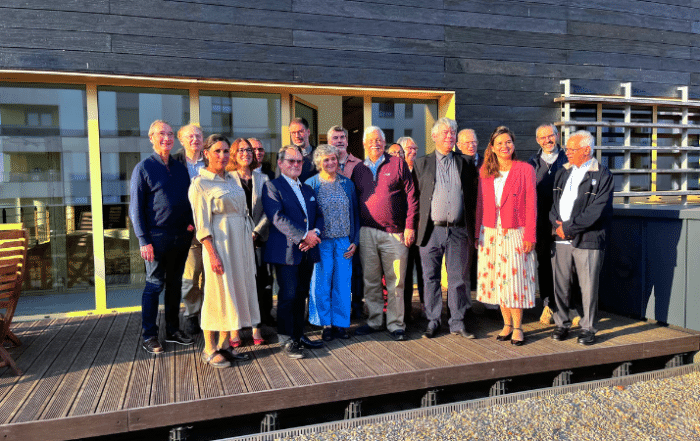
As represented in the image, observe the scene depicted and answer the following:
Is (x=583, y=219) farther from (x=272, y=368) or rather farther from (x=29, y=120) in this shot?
(x=29, y=120)

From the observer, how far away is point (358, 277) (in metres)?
4.12

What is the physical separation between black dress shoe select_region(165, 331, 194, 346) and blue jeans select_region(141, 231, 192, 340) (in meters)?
0.04

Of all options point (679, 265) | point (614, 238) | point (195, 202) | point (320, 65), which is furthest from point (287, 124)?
point (679, 265)

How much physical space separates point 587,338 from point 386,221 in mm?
1683

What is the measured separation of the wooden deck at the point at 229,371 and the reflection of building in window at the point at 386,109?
248 cm

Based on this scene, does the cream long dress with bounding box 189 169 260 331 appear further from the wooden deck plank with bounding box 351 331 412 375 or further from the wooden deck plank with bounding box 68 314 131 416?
the wooden deck plank with bounding box 351 331 412 375

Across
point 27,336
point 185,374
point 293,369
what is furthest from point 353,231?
point 27,336

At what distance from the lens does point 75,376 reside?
2.99 m

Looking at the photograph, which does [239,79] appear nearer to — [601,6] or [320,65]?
[320,65]

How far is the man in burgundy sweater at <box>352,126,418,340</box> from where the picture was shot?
12.0ft

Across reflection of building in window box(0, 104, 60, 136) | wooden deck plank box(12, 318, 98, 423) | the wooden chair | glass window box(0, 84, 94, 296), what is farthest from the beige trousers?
reflection of building in window box(0, 104, 60, 136)

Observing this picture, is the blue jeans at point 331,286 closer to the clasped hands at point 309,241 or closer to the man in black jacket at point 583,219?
the clasped hands at point 309,241

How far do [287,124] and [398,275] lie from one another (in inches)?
85.3

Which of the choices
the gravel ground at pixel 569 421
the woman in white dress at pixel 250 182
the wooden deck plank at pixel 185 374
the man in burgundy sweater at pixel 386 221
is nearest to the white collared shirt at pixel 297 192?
the woman in white dress at pixel 250 182
